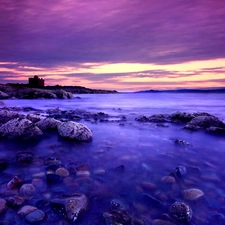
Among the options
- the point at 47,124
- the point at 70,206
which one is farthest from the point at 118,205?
the point at 47,124

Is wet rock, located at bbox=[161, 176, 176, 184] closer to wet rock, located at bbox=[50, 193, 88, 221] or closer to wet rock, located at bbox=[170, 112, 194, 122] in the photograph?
wet rock, located at bbox=[50, 193, 88, 221]

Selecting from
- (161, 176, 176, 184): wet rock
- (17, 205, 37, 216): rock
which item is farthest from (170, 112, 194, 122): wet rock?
(17, 205, 37, 216): rock

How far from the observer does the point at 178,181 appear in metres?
3.93

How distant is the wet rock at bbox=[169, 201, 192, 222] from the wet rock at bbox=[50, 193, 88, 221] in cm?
129

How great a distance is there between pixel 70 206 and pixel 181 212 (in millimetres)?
1604

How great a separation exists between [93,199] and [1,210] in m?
1.35

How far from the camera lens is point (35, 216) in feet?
9.09

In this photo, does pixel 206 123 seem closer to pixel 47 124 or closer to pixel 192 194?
pixel 192 194

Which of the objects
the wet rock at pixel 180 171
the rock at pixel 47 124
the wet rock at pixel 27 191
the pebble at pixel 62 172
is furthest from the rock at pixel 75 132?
the wet rock at pixel 180 171

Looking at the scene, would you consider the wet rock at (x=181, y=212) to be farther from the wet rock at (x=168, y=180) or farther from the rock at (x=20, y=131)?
the rock at (x=20, y=131)

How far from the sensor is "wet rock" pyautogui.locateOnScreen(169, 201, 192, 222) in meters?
2.82

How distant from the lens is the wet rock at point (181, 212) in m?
2.82

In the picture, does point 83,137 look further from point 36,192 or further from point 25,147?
point 36,192

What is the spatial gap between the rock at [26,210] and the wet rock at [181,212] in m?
2.03
